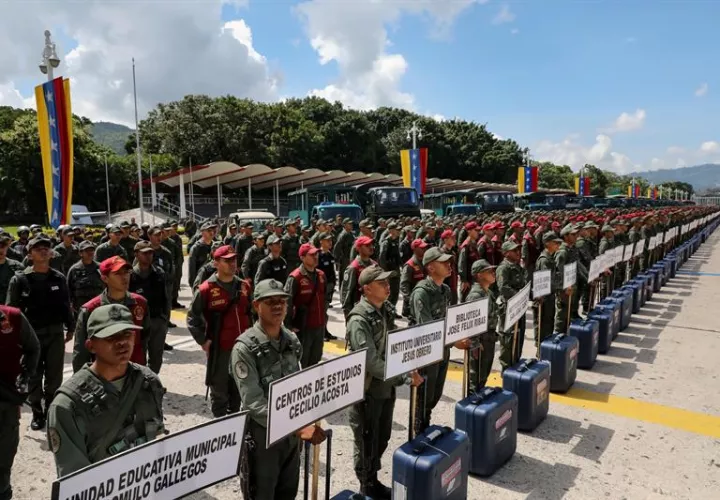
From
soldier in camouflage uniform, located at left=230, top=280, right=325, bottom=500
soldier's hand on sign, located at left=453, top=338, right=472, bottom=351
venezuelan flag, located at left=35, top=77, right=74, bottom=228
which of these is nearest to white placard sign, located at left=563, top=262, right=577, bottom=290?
soldier's hand on sign, located at left=453, top=338, right=472, bottom=351

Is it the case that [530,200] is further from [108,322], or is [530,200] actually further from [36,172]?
[36,172]

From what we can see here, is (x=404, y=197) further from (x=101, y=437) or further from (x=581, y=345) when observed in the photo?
(x=101, y=437)

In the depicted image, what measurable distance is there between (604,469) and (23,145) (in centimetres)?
4433

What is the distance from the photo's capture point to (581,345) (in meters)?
7.66

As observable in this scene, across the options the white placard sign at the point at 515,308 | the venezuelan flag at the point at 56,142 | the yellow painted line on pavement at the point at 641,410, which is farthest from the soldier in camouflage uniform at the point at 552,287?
the venezuelan flag at the point at 56,142

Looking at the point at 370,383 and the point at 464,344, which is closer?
the point at 370,383

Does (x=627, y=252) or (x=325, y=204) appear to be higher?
(x=325, y=204)

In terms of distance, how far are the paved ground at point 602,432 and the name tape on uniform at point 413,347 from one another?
53.4 inches

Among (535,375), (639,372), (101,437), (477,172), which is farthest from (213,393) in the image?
(477,172)

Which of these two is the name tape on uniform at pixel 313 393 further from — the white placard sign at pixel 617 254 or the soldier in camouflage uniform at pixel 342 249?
the soldier in camouflage uniform at pixel 342 249

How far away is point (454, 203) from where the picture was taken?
3212 cm

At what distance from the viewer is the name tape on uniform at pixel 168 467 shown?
1923 millimetres

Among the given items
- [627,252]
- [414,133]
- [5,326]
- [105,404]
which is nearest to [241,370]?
[105,404]

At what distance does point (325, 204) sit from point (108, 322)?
2012cm
